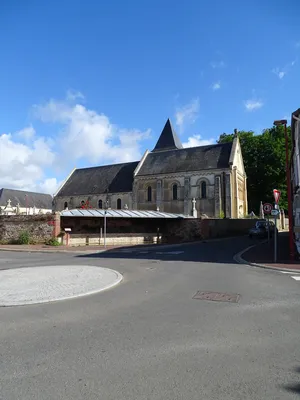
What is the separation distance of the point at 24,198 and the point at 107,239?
58.6 metres

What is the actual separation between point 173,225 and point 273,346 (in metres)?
25.0

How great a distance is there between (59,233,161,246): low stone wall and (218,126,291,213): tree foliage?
3096 cm

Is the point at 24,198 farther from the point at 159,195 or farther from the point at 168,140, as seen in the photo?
the point at 159,195

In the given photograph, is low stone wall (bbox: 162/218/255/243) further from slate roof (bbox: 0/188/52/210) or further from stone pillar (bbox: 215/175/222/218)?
slate roof (bbox: 0/188/52/210)

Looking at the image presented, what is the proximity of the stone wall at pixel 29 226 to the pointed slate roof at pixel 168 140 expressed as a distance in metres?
37.3

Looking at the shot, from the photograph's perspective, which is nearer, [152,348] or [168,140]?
[152,348]

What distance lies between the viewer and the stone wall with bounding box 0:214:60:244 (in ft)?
74.4

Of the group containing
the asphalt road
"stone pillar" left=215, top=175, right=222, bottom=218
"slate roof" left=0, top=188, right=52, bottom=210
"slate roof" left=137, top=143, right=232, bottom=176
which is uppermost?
"slate roof" left=137, top=143, right=232, bottom=176

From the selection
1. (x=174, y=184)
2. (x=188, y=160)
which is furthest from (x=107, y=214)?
(x=188, y=160)

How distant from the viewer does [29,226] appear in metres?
23.2

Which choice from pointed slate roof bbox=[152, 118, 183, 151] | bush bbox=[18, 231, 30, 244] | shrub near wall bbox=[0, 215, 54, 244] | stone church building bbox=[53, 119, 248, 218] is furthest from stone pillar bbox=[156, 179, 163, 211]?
bush bbox=[18, 231, 30, 244]

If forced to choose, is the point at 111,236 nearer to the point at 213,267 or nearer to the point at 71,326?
the point at 213,267

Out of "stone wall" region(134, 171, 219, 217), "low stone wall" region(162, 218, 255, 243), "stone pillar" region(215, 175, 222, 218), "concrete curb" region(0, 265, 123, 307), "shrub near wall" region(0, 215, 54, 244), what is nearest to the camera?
"concrete curb" region(0, 265, 123, 307)

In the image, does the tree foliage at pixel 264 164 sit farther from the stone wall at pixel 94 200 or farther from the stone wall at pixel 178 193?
the stone wall at pixel 94 200
